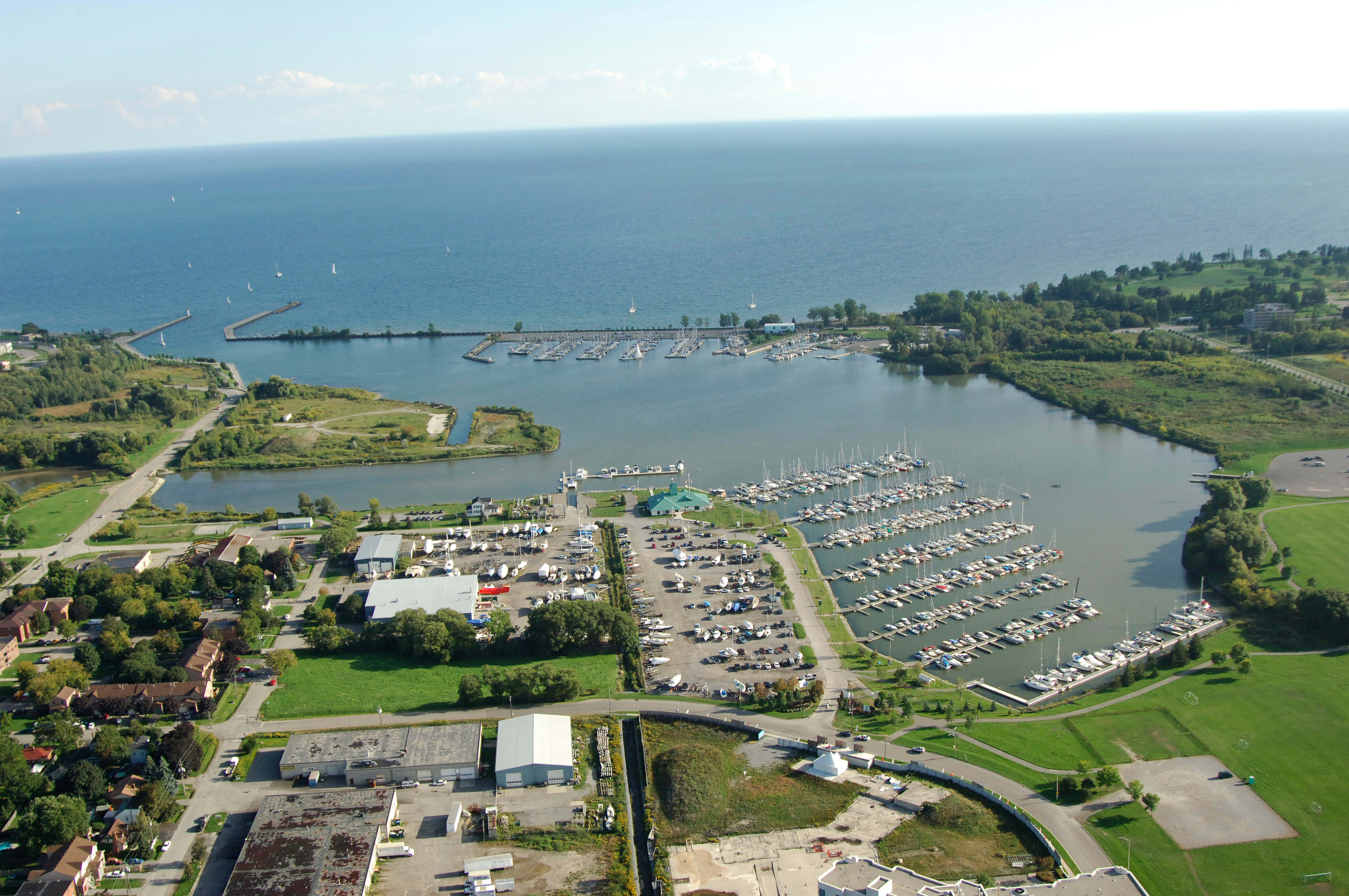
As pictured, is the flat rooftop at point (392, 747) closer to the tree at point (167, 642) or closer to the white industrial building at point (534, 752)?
the white industrial building at point (534, 752)

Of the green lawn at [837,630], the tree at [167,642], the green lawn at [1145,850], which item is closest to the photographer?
the green lawn at [1145,850]

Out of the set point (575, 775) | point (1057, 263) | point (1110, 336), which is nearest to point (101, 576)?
point (575, 775)

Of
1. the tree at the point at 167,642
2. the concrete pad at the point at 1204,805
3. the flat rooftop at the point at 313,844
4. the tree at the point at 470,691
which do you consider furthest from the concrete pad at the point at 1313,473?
the tree at the point at 167,642

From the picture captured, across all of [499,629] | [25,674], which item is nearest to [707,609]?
[499,629]

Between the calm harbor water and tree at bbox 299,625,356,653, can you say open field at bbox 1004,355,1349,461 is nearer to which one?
the calm harbor water

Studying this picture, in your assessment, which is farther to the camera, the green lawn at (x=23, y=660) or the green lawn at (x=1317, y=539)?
the green lawn at (x=1317, y=539)

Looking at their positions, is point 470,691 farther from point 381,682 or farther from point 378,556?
point 378,556
